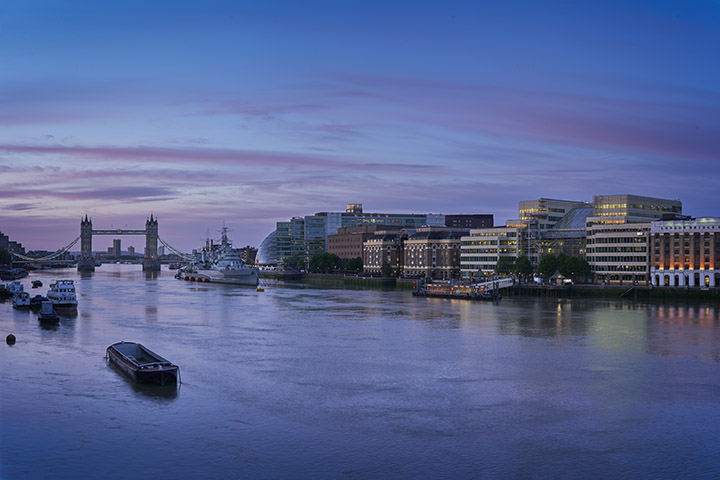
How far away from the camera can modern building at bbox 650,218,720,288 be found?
8521 cm

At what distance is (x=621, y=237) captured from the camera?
9625cm

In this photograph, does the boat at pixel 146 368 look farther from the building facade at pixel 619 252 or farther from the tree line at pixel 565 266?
the building facade at pixel 619 252

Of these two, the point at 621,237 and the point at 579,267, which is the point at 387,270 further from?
the point at 621,237

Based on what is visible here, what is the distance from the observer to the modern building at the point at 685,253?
85.2 metres

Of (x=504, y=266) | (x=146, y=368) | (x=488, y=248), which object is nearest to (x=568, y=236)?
(x=504, y=266)

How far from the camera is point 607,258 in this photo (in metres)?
98.1

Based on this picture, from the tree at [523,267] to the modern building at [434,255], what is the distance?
21.6m

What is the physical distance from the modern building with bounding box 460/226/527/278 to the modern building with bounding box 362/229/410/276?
62.5ft

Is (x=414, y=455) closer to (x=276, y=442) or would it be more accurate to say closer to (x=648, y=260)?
(x=276, y=442)

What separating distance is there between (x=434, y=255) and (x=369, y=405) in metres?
104

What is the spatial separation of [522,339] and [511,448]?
23690mm

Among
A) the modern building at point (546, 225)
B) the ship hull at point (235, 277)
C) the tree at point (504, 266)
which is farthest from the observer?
the ship hull at point (235, 277)

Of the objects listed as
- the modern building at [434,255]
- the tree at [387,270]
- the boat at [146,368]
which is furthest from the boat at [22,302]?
the tree at [387,270]

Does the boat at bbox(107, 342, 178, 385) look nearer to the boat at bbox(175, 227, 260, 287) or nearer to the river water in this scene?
the river water
